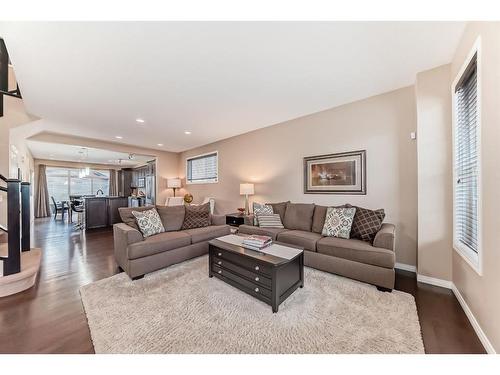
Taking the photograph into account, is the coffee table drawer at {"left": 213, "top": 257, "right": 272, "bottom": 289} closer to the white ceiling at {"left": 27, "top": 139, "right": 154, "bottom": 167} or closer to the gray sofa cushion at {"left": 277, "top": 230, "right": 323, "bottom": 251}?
the gray sofa cushion at {"left": 277, "top": 230, "right": 323, "bottom": 251}

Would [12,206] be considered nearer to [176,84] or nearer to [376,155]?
[176,84]

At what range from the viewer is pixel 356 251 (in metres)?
2.40

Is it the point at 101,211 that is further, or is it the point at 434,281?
the point at 101,211

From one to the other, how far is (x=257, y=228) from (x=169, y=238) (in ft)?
4.66

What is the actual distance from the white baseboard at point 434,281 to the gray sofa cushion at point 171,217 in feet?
11.5

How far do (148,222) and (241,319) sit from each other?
2.02 m

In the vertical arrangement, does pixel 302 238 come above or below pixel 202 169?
below

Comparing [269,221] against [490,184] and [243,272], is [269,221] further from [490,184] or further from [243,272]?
[490,184]

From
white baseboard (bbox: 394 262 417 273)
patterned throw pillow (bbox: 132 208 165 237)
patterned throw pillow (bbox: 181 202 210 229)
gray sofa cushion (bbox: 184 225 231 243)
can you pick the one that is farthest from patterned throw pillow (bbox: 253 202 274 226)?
white baseboard (bbox: 394 262 417 273)

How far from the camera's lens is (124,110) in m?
3.52

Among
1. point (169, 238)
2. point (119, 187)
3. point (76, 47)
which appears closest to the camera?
point (76, 47)

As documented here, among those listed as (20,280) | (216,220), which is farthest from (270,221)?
(20,280)

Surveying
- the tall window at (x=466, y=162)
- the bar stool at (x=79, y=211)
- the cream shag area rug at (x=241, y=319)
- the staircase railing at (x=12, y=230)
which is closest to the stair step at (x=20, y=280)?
the staircase railing at (x=12, y=230)
